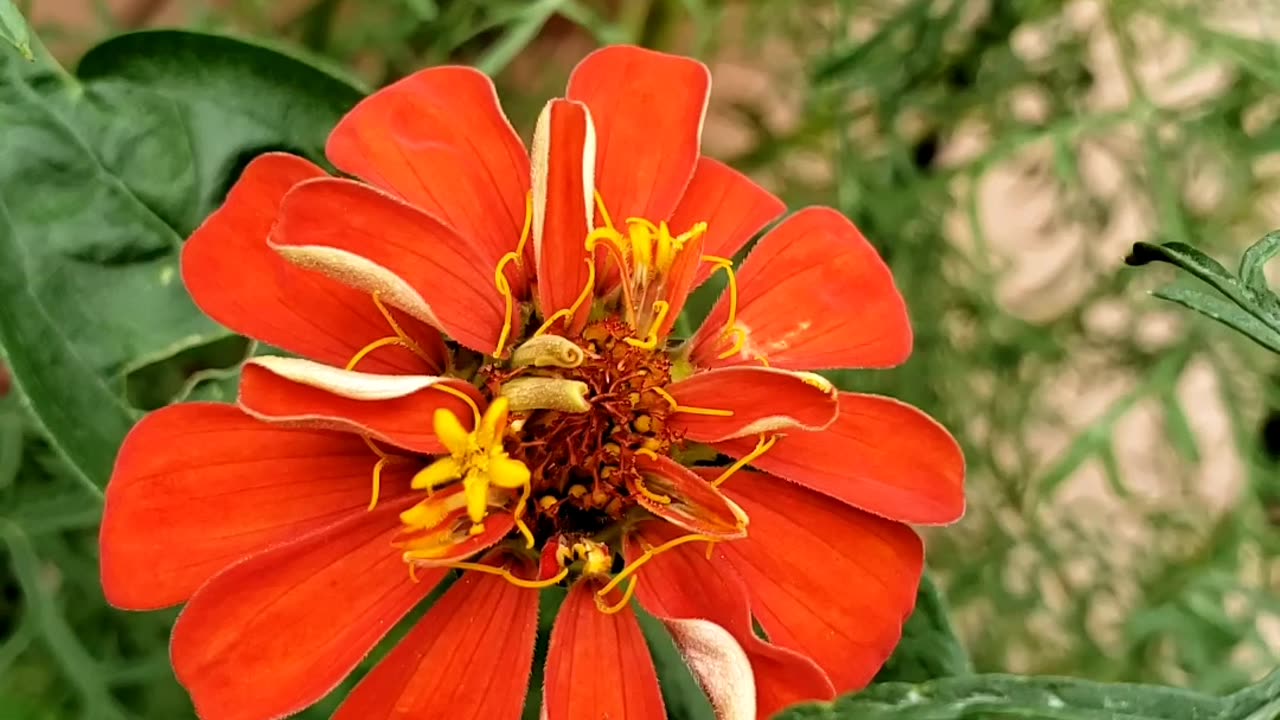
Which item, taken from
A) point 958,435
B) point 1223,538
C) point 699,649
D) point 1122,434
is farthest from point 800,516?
point 1122,434

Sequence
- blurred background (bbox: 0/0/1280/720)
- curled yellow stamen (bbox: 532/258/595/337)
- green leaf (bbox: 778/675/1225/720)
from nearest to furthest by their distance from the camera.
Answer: green leaf (bbox: 778/675/1225/720)
curled yellow stamen (bbox: 532/258/595/337)
blurred background (bbox: 0/0/1280/720)

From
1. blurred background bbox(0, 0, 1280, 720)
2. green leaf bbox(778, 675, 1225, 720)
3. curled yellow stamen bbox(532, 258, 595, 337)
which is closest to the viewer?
green leaf bbox(778, 675, 1225, 720)

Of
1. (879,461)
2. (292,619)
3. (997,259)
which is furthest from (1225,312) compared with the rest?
(997,259)

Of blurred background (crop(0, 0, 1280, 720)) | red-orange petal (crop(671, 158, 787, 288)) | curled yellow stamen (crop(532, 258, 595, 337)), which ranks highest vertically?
red-orange petal (crop(671, 158, 787, 288))

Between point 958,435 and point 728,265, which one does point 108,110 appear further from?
point 958,435

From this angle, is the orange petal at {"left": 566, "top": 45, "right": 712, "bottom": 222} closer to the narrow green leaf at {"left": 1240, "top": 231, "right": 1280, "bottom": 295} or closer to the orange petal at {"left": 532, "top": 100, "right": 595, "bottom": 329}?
the orange petal at {"left": 532, "top": 100, "right": 595, "bottom": 329}

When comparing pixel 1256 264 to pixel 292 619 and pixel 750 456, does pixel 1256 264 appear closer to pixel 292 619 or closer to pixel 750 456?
pixel 750 456

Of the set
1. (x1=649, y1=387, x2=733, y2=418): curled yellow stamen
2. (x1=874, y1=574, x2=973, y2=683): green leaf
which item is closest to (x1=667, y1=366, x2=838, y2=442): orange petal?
(x1=649, y1=387, x2=733, y2=418): curled yellow stamen
